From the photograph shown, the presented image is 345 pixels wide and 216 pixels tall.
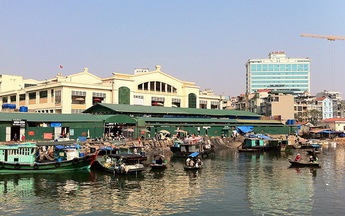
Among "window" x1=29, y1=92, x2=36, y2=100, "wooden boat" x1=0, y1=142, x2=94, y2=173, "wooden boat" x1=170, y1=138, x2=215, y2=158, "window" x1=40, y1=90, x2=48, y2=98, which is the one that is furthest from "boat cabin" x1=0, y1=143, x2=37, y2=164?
"window" x1=29, y1=92, x2=36, y2=100

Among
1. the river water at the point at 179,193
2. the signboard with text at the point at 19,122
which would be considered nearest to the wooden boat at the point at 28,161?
the river water at the point at 179,193

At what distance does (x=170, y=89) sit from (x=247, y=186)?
79.2 meters

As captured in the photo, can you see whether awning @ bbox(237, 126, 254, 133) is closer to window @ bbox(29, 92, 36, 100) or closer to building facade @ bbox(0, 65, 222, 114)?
building facade @ bbox(0, 65, 222, 114)

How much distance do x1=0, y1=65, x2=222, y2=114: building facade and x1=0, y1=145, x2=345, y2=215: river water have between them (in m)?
49.4

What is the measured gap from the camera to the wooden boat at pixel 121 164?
46162 millimetres

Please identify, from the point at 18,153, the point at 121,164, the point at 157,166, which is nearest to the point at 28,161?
the point at 18,153

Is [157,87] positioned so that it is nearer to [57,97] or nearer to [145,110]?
[145,110]

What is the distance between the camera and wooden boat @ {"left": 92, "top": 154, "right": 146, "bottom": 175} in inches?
1817

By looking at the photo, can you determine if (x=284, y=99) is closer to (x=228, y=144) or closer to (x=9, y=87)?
(x=228, y=144)

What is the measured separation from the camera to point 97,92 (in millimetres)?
99688

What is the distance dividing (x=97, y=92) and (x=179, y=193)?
224 feet

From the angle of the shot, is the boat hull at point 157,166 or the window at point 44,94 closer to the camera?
the boat hull at point 157,166

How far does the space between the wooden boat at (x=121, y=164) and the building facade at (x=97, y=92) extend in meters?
46.4

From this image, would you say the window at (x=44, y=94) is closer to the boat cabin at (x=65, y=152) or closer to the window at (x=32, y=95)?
the window at (x=32, y=95)
